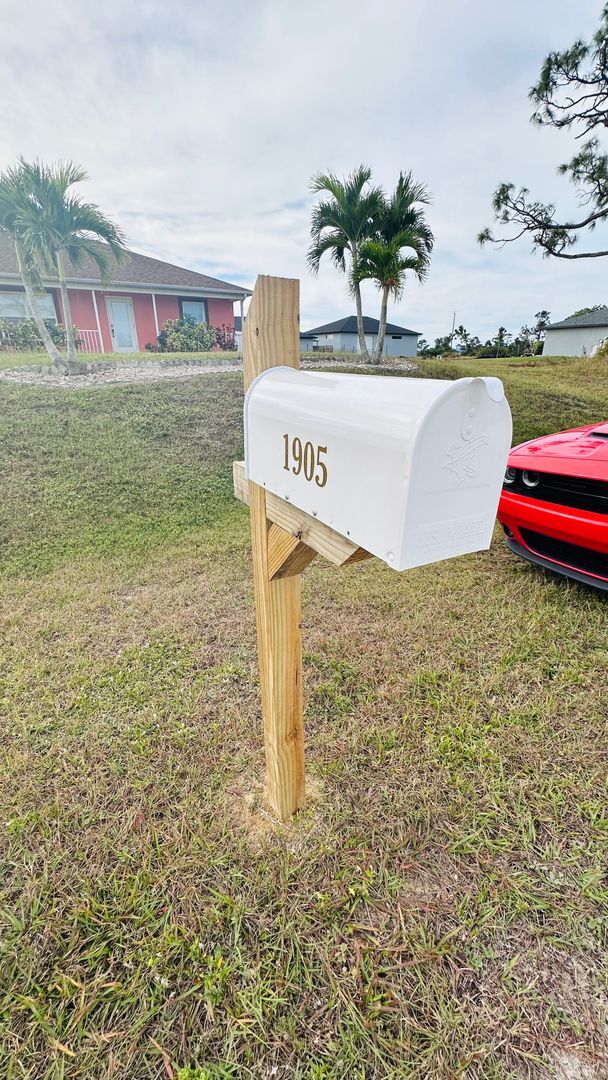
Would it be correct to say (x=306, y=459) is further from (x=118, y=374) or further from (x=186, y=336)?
(x=186, y=336)

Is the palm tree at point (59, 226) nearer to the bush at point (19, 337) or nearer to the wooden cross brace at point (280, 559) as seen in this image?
the bush at point (19, 337)

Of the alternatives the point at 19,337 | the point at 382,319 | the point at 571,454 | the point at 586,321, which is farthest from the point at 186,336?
the point at 586,321

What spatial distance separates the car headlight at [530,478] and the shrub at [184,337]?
11486 mm

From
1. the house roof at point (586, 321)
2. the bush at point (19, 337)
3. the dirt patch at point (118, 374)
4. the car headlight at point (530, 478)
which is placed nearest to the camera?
the car headlight at point (530, 478)

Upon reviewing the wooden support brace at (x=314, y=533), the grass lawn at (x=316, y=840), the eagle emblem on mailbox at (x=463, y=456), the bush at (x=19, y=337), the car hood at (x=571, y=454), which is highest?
the bush at (x=19, y=337)

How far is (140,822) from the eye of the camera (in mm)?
1446

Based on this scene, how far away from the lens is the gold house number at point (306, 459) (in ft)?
2.52

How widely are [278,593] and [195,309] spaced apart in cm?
1392

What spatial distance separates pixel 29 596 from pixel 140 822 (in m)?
1.91

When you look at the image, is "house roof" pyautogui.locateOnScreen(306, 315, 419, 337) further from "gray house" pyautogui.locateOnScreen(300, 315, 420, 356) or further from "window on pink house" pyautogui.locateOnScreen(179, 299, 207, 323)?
"window on pink house" pyautogui.locateOnScreen(179, 299, 207, 323)

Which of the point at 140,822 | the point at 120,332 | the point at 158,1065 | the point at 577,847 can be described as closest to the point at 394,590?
the point at 577,847

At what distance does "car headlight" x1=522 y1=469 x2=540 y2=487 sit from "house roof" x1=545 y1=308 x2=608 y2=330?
25270mm

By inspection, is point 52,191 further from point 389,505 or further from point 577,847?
point 577,847

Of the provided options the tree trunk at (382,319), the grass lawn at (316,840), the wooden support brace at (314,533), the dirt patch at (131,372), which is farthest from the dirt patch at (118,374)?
the wooden support brace at (314,533)
